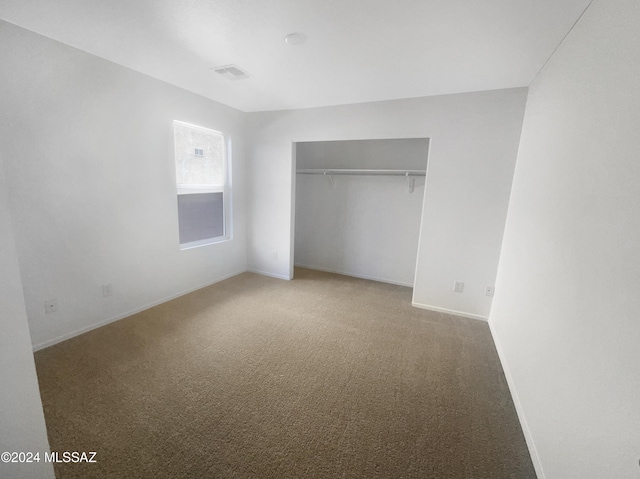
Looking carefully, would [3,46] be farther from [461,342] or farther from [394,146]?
[461,342]

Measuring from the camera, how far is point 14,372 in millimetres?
782

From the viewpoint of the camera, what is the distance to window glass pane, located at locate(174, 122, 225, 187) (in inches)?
121

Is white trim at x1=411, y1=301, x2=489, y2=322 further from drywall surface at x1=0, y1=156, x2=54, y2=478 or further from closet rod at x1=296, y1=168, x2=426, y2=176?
drywall surface at x1=0, y1=156, x2=54, y2=478

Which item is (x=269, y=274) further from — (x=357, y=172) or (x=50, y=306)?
(x=50, y=306)

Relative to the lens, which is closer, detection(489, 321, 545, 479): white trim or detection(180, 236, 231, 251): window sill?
detection(489, 321, 545, 479): white trim

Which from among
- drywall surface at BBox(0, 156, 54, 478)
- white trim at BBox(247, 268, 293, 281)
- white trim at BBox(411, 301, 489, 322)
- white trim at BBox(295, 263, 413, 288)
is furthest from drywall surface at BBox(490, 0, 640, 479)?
white trim at BBox(247, 268, 293, 281)

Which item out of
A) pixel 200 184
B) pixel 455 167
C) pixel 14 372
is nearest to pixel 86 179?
pixel 200 184

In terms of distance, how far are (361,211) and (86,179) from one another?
3.23 metres

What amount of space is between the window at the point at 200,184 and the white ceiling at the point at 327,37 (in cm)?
74

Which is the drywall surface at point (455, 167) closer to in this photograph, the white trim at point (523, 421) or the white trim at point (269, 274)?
the white trim at point (523, 421)

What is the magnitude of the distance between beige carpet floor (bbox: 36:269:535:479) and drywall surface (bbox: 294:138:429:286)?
1.34 m

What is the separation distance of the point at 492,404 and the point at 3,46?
4036 mm

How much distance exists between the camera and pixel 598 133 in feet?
3.69

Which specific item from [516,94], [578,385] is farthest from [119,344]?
[516,94]
